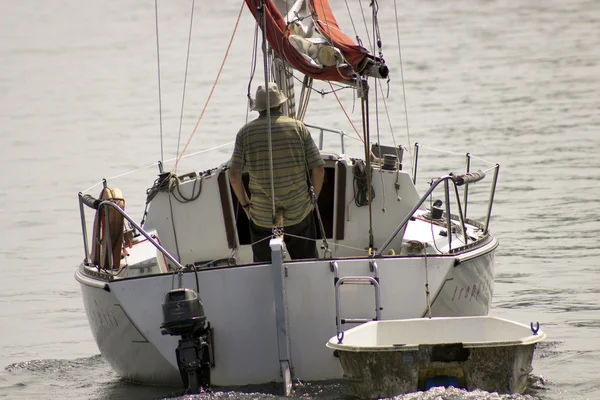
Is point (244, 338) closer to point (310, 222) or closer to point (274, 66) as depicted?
point (310, 222)

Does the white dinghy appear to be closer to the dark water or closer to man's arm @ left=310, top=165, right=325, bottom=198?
the dark water

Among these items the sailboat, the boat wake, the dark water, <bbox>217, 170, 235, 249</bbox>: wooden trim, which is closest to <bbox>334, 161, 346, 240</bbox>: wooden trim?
the sailboat

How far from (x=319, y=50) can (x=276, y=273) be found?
270 cm

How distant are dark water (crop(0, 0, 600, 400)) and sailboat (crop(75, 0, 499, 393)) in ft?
1.05

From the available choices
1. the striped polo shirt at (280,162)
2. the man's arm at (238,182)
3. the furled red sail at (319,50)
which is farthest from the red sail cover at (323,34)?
the man's arm at (238,182)

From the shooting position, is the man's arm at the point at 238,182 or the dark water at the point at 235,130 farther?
the dark water at the point at 235,130

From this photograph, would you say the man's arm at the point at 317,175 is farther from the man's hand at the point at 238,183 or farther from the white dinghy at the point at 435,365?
the white dinghy at the point at 435,365

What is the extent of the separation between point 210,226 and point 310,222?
1.76 metres

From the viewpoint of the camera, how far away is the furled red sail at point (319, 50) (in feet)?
35.4

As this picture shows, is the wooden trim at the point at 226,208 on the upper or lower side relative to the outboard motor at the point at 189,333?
upper

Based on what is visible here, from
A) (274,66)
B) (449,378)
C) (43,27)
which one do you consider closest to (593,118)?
(274,66)

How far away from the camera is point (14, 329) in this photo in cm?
1360

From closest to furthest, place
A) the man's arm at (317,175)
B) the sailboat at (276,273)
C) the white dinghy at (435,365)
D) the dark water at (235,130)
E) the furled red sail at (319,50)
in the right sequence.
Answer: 1. the white dinghy at (435,365)
2. the sailboat at (276,273)
3. the man's arm at (317,175)
4. the furled red sail at (319,50)
5. the dark water at (235,130)

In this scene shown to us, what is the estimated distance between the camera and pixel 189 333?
30.6ft
